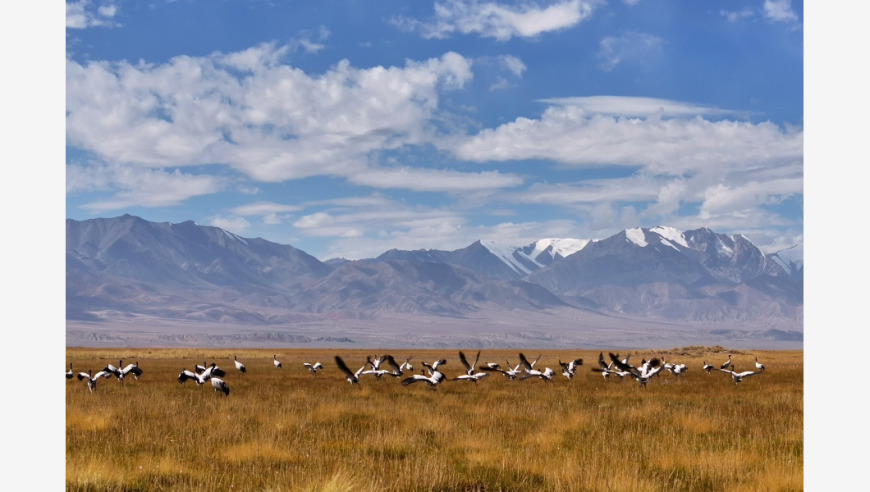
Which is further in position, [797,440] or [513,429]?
[513,429]

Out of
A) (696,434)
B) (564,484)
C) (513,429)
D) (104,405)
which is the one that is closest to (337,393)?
A: (104,405)

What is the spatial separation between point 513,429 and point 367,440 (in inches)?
159

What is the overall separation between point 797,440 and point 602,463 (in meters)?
6.03

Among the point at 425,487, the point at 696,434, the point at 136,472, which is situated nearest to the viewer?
the point at 425,487

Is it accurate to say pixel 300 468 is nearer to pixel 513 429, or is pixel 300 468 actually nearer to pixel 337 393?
pixel 513 429

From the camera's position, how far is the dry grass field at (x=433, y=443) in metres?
12.1

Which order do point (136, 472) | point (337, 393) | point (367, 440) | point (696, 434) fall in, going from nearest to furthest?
point (136, 472), point (367, 440), point (696, 434), point (337, 393)

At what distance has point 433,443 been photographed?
54.9 ft

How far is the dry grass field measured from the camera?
477 inches

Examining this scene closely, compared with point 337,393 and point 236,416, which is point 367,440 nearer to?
point 236,416

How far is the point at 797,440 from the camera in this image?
663 inches
